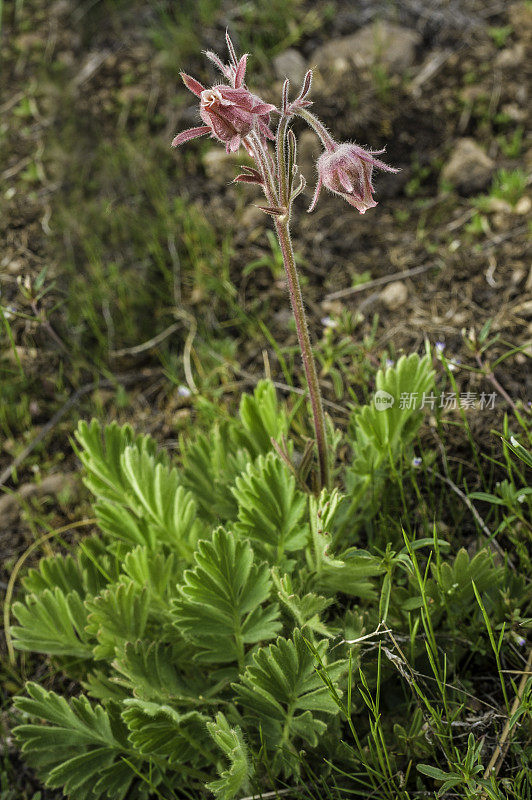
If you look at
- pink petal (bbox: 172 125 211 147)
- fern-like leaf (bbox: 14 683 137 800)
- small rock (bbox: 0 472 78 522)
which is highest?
pink petal (bbox: 172 125 211 147)

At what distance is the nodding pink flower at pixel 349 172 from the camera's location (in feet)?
5.67

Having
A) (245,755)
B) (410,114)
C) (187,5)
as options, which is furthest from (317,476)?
(187,5)

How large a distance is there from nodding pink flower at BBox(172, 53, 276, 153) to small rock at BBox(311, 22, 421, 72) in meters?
3.10

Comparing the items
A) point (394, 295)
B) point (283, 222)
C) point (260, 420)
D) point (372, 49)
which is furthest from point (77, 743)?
point (372, 49)

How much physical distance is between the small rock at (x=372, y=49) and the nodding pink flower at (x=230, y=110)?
10.2ft

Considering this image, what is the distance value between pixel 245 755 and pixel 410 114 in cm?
362

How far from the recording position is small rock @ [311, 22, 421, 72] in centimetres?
438

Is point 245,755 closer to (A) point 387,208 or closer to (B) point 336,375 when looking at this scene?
(B) point 336,375

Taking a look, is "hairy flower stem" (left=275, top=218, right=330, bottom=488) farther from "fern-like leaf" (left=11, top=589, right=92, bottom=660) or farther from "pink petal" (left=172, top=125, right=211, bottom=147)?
"fern-like leaf" (left=11, top=589, right=92, bottom=660)

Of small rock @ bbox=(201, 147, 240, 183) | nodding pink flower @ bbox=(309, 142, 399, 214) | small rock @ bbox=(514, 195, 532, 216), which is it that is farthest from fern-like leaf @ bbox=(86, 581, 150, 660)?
small rock @ bbox=(201, 147, 240, 183)

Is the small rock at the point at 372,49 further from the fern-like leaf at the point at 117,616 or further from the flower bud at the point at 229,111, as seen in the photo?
the fern-like leaf at the point at 117,616

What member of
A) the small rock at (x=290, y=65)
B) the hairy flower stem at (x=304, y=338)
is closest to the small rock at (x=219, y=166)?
the small rock at (x=290, y=65)

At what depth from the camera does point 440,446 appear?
2.66 meters

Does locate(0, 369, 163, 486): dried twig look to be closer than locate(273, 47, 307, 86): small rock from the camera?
Yes
